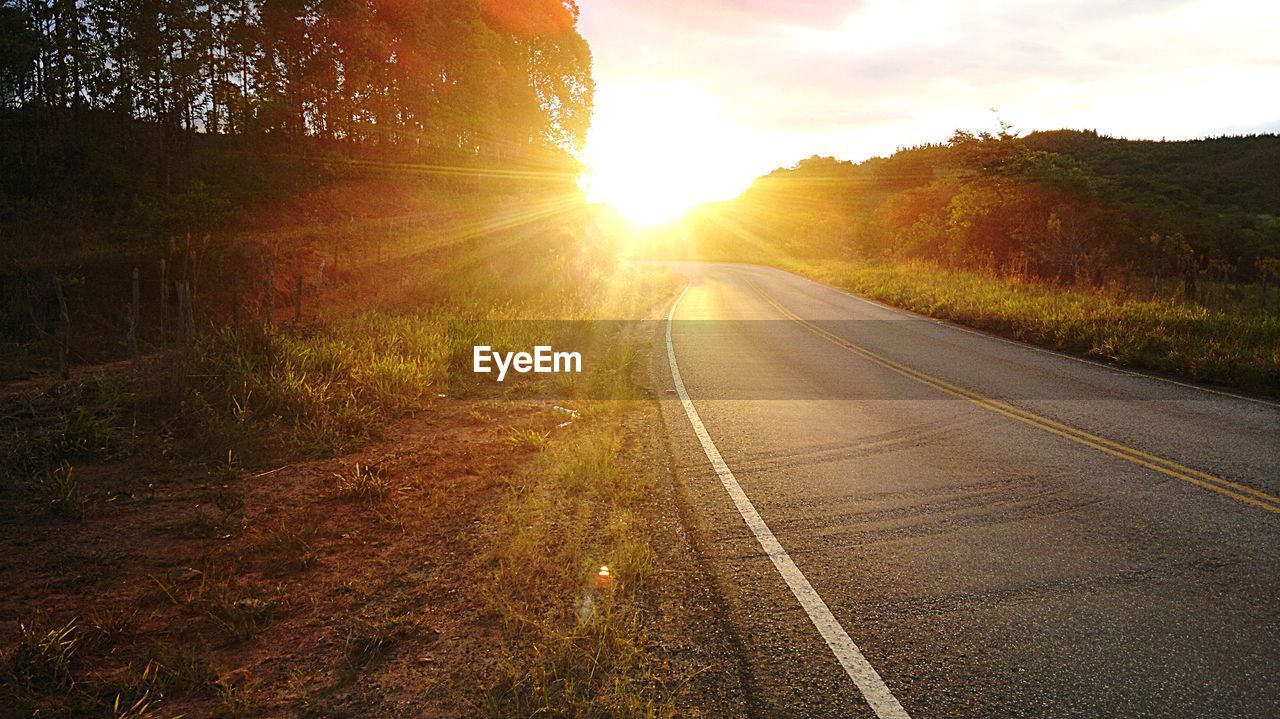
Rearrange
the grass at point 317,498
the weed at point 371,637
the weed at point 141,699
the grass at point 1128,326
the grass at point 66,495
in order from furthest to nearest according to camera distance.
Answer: the grass at point 1128,326 → the grass at point 66,495 → the weed at point 371,637 → the grass at point 317,498 → the weed at point 141,699

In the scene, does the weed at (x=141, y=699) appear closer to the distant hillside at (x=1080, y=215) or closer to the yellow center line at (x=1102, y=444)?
the yellow center line at (x=1102, y=444)

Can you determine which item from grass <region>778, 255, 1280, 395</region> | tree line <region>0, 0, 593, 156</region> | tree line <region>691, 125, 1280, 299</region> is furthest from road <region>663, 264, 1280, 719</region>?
tree line <region>0, 0, 593, 156</region>

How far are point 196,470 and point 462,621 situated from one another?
352cm

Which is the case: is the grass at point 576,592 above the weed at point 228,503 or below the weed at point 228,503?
above

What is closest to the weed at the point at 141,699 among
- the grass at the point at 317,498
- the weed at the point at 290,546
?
the grass at the point at 317,498

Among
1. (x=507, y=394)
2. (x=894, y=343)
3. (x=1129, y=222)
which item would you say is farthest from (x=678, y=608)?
(x=1129, y=222)

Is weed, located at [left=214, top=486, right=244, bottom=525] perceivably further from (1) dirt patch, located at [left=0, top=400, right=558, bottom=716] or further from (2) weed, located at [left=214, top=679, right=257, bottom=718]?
(2) weed, located at [left=214, top=679, right=257, bottom=718]

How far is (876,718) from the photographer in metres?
2.62

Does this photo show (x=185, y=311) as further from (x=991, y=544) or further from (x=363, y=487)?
(x=991, y=544)

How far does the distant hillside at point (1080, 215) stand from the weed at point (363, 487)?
19.8 meters

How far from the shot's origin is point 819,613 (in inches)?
134

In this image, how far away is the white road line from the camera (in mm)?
2740

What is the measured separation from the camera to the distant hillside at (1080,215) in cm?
2655

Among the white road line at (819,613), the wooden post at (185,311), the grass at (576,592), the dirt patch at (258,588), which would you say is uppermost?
the wooden post at (185,311)
